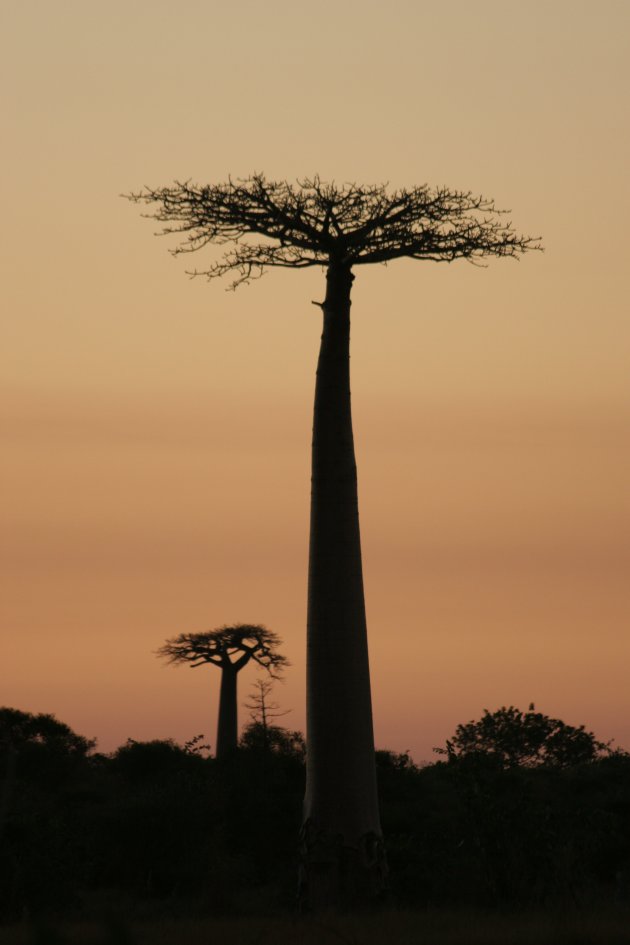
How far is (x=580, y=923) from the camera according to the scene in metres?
11.0

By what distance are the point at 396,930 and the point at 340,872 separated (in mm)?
2378

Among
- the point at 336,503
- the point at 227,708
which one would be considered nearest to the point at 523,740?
the point at 227,708

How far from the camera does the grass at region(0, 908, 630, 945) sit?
1052 cm

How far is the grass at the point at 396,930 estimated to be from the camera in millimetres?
10523

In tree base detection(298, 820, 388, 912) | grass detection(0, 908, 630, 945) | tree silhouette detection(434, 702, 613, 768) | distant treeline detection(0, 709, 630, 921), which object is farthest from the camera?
tree silhouette detection(434, 702, 613, 768)

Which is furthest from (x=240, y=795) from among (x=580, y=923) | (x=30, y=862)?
(x=580, y=923)

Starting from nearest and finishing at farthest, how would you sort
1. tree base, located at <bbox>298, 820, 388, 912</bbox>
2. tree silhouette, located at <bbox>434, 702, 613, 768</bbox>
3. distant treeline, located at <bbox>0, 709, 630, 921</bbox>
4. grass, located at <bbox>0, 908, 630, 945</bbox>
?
1. grass, located at <bbox>0, 908, 630, 945</bbox>
2. tree base, located at <bbox>298, 820, 388, 912</bbox>
3. distant treeline, located at <bbox>0, 709, 630, 921</bbox>
4. tree silhouette, located at <bbox>434, 702, 613, 768</bbox>

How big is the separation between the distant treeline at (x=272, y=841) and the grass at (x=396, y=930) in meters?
1.19

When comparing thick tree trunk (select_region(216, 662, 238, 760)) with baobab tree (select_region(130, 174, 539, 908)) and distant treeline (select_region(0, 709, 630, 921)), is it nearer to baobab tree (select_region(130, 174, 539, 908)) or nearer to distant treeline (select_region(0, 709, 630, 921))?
distant treeline (select_region(0, 709, 630, 921))

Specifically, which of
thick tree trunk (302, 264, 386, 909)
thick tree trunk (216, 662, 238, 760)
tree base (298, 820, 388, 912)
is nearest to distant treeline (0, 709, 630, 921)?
tree base (298, 820, 388, 912)

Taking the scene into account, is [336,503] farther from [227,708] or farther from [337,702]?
[227,708]

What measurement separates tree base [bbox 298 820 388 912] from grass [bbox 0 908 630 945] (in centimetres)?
84

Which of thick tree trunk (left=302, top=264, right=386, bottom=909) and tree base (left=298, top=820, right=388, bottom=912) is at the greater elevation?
thick tree trunk (left=302, top=264, right=386, bottom=909)

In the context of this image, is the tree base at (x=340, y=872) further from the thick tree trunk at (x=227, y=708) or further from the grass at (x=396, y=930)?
the thick tree trunk at (x=227, y=708)
